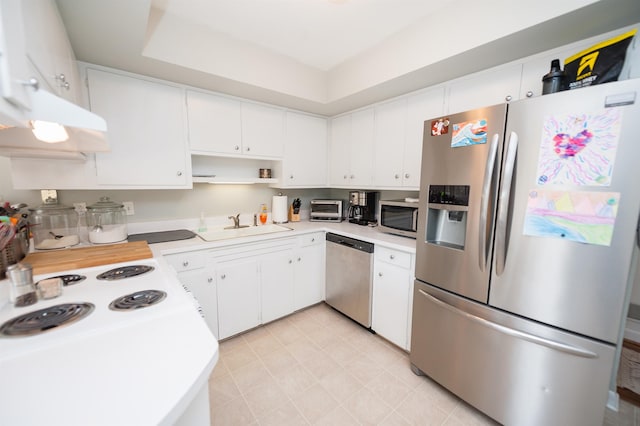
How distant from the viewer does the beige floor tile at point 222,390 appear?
5.32 feet

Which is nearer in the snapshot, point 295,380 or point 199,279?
point 295,380

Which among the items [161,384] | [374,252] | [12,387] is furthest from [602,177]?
[12,387]

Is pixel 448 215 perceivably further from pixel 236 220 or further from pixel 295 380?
pixel 236 220

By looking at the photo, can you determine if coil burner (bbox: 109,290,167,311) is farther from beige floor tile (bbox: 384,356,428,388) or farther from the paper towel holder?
the paper towel holder

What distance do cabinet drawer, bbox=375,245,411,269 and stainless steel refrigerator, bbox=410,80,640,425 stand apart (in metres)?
0.33

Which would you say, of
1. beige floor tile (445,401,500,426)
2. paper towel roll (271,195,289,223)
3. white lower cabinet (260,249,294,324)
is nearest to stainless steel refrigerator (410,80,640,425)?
beige floor tile (445,401,500,426)

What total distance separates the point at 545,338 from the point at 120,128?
2936 millimetres

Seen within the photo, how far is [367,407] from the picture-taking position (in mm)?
1590

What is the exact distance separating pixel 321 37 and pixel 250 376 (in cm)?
264

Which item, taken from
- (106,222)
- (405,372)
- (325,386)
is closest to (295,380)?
(325,386)

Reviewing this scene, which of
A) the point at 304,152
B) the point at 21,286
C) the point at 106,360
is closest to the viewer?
the point at 106,360

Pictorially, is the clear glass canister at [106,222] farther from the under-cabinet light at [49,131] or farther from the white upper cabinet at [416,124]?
the white upper cabinet at [416,124]

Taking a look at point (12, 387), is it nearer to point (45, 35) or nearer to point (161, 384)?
point (161, 384)

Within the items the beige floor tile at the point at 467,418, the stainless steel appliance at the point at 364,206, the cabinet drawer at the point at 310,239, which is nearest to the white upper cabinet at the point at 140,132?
the cabinet drawer at the point at 310,239
